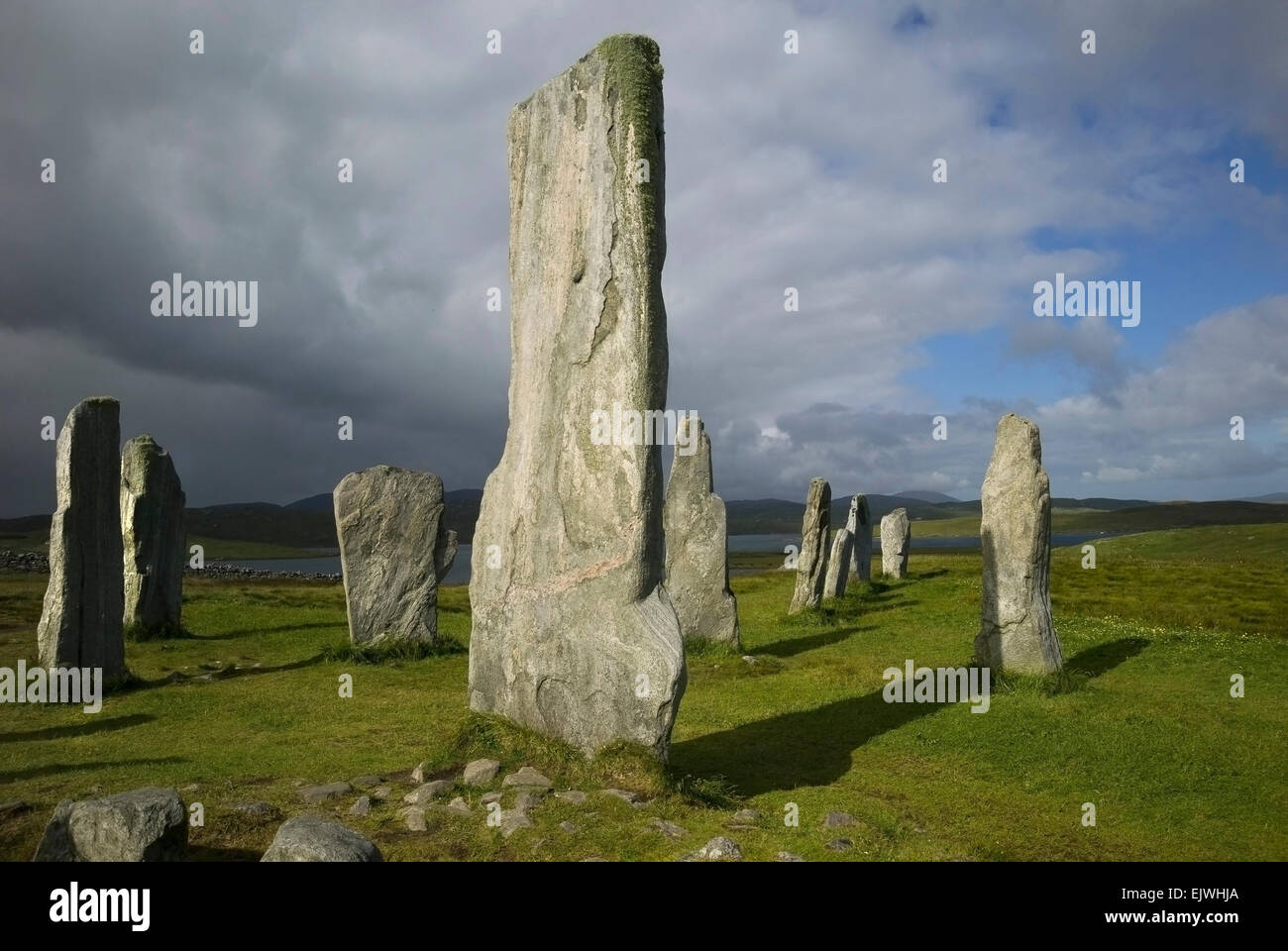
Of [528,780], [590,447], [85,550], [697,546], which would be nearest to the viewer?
[528,780]

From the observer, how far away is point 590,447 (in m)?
8.91

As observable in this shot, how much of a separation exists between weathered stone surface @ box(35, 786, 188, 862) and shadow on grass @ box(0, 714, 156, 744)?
598cm

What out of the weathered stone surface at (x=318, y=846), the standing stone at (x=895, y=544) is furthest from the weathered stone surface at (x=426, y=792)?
the standing stone at (x=895, y=544)

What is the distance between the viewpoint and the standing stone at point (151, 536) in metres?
18.7

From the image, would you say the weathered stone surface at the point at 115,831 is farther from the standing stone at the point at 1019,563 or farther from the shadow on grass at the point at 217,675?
the standing stone at the point at 1019,563

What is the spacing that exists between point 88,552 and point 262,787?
7.10m

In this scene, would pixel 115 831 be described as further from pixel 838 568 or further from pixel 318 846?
pixel 838 568

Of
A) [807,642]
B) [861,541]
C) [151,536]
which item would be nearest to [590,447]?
[807,642]

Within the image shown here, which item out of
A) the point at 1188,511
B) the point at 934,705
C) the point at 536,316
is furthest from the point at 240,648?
the point at 1188,511

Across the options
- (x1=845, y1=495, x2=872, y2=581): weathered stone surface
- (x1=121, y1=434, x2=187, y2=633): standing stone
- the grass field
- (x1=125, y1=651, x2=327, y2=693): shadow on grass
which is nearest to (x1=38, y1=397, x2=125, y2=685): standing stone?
(x1=125, y1=651, x2=327, y2=693): shadow on grass

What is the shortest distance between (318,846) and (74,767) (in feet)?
17.4

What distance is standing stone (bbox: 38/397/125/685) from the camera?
1316cm

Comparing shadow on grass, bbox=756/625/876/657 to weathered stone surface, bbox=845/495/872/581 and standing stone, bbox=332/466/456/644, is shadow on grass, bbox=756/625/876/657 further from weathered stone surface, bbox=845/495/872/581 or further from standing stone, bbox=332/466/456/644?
weathered stone surface, bbox=845/495/872/581

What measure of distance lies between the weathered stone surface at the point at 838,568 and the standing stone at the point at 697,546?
787 cm
